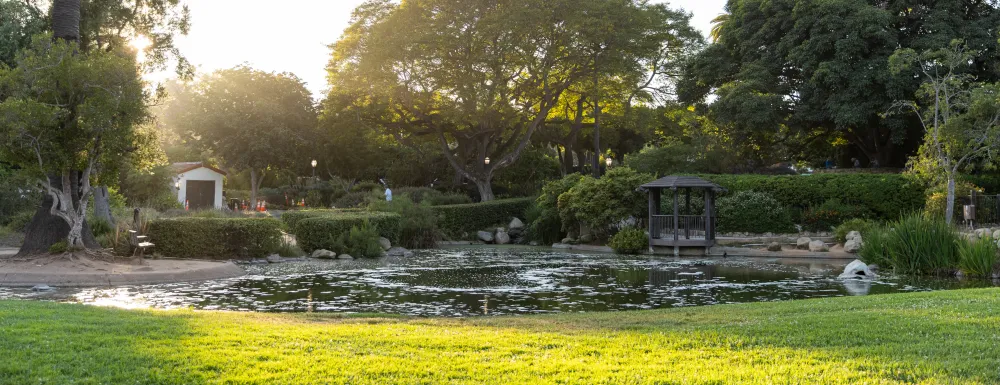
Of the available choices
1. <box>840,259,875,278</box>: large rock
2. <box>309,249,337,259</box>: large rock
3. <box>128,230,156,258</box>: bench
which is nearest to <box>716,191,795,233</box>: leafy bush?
<box>840,259,875,278</box>: large rock

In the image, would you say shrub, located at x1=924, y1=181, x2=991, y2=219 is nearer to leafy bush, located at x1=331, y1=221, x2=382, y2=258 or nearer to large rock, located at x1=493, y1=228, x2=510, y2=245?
large rock, located at x1=493, y1=228, x2=510, y2=245

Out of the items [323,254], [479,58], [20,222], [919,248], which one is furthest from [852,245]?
[20,222]

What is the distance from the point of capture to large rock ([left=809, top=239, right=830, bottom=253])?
2556cm

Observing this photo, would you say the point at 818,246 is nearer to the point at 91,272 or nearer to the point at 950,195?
the point at 950,195

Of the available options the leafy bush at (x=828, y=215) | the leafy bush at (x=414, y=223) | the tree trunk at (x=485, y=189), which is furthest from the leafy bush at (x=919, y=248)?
the tree trunk at (x=485, y=189)

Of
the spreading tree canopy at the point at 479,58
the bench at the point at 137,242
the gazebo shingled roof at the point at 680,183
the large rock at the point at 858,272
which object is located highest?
the spreading tree canopy at the point at 479,58

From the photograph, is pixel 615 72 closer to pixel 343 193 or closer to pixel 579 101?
pixel 579 101

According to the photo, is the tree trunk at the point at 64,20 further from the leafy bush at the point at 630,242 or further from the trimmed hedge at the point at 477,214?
the leafy bush at the point at 630,242

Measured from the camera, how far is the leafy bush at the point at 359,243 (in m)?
23.6

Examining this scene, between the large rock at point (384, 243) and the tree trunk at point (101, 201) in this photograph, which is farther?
the large rock at point (384, 243)

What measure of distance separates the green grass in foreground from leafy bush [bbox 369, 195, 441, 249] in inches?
751

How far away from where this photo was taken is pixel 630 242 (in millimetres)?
27438

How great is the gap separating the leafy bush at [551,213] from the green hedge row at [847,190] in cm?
648

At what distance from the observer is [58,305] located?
9.84 metres
